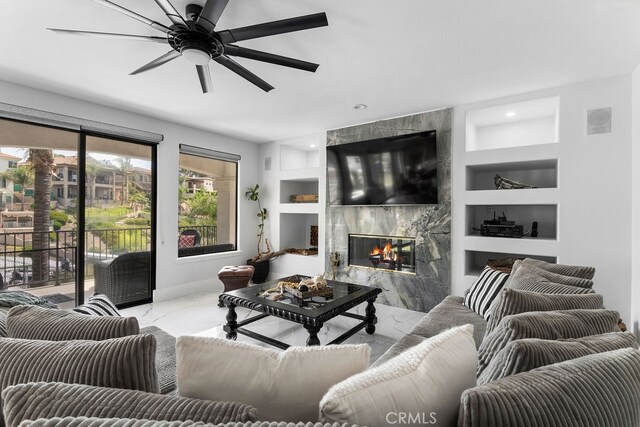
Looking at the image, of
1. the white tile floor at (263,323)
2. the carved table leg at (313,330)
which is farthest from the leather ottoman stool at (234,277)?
the carved table leg at (313,330)

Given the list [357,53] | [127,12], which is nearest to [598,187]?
[357,53]

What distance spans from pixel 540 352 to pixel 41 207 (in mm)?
4248

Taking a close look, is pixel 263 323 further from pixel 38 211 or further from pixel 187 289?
pixel 38 211

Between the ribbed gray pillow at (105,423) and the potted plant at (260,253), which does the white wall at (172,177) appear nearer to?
the potted plant at (260,253)

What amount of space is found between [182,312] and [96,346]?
3039 mm

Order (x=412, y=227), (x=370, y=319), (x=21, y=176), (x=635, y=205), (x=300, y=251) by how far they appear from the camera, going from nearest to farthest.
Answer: (x=635, y=205) < (x=370, y=319) < (x=21, y=176) < (x=412, y=227) < (x=300, y=251)

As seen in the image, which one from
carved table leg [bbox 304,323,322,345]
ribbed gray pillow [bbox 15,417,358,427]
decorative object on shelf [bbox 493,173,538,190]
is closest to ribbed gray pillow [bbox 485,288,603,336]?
ribbed gray pillow [bbox 15,417,358,427]

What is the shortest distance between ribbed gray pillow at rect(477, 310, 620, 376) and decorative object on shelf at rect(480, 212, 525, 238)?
223 centimetres

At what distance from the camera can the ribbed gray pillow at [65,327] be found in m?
0.90

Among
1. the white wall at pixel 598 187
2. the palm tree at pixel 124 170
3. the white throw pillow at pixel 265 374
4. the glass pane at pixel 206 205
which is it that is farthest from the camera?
the glass pane at pixel 206 205

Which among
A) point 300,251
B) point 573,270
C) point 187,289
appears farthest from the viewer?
point 300,251

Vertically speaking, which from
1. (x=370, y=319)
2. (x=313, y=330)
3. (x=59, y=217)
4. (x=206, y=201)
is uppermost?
(x=206, y=201)

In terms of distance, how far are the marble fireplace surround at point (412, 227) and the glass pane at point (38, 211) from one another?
321 cm

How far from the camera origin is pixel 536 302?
118cm
